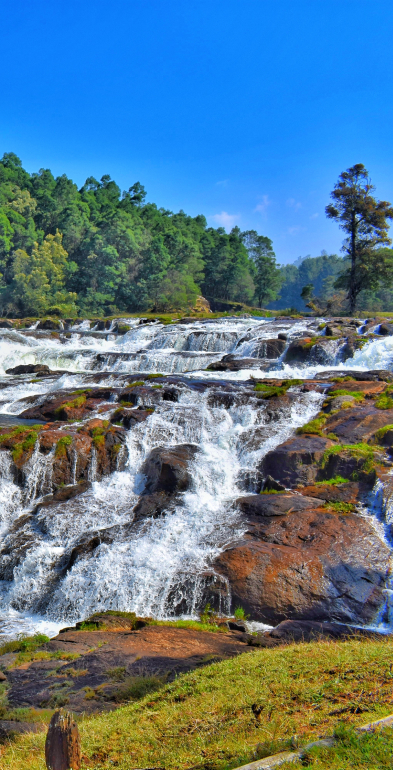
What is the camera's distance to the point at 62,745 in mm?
3105

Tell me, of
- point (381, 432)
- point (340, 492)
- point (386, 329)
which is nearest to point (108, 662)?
point (340, 492)

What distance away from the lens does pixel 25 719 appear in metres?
4.70

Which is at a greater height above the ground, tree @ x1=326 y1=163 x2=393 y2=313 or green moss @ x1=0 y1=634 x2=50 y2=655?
tree @ x1=326 y1=163 x2=393 y2=313

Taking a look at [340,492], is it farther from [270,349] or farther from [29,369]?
[29,369]

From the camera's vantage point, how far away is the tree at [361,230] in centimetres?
3847

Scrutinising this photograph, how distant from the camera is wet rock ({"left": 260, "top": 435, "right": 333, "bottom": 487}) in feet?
37.9

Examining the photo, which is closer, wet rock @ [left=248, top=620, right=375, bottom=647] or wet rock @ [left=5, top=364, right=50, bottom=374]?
→ wet rock @ [left=248, top=620, right=375, bottom=647]

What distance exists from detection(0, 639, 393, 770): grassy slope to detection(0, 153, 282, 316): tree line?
45509 millimetres

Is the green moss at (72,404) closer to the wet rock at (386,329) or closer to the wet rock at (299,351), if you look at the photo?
the wet rock at (299,351)

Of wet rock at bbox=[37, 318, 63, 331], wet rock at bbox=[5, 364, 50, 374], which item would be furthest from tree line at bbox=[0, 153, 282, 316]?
wet rock at bbox=[5, 364, 50, 374]

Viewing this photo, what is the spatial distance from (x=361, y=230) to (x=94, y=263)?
2965cm

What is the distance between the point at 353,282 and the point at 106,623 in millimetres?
37439

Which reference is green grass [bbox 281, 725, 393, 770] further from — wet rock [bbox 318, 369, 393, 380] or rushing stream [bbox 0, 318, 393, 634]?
wet rock [bbox 318, 369, 393, 380]

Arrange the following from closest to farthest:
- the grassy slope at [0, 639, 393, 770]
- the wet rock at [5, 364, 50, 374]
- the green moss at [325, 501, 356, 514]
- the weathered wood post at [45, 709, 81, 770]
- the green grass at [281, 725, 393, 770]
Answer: the green grass at [281, 725, 393, 770] → the weathered wood post at [45, 709, 81, 770] → the grassy slope at [0, 639, 393, 770] → the green moss at [325, 501, 356, 514] → the wet rock at [5, 364, 50, 374]
